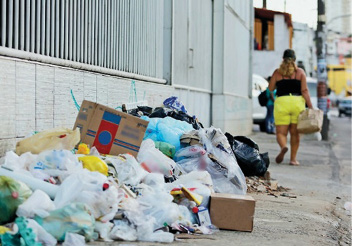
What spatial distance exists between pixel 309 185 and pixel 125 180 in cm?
397

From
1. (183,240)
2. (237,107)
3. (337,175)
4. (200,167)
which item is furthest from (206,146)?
(237,107)

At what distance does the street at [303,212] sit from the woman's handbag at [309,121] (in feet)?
2.13

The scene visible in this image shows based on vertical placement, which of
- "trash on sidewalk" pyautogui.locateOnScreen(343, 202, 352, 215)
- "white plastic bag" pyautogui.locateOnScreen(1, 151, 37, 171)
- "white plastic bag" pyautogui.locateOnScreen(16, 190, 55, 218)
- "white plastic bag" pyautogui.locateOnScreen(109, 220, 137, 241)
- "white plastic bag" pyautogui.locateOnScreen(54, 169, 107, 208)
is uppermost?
"white plastic bag" pyautogui.locateOnScreen(1, 151, 37, 171)

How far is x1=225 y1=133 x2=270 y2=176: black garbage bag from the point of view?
6.48 m

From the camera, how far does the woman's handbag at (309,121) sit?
898 cm

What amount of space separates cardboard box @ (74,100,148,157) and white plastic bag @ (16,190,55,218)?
4.58 feet

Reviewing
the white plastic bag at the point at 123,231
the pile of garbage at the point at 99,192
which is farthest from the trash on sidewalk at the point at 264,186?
the white plastic bag at the point at 123,231

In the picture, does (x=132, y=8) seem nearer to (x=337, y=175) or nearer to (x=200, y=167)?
(x=200, y=167)

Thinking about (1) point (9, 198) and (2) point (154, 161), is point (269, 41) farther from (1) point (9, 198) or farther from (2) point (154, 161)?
(1) point (9, 198)

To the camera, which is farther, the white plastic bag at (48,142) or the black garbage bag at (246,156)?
the black garbage bag at (246,156)

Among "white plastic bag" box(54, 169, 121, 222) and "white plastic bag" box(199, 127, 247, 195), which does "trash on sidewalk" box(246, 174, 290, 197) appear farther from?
"white plastic bag" box(54, 169, 121, 222)

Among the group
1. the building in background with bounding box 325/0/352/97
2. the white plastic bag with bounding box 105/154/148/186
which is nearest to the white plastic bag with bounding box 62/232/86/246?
the white plastic bag with bounding box 105/154/148/186

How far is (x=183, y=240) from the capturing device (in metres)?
3.80

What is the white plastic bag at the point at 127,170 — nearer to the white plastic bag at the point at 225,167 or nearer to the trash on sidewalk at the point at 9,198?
the trash on sidewalk at the point at 9,198
